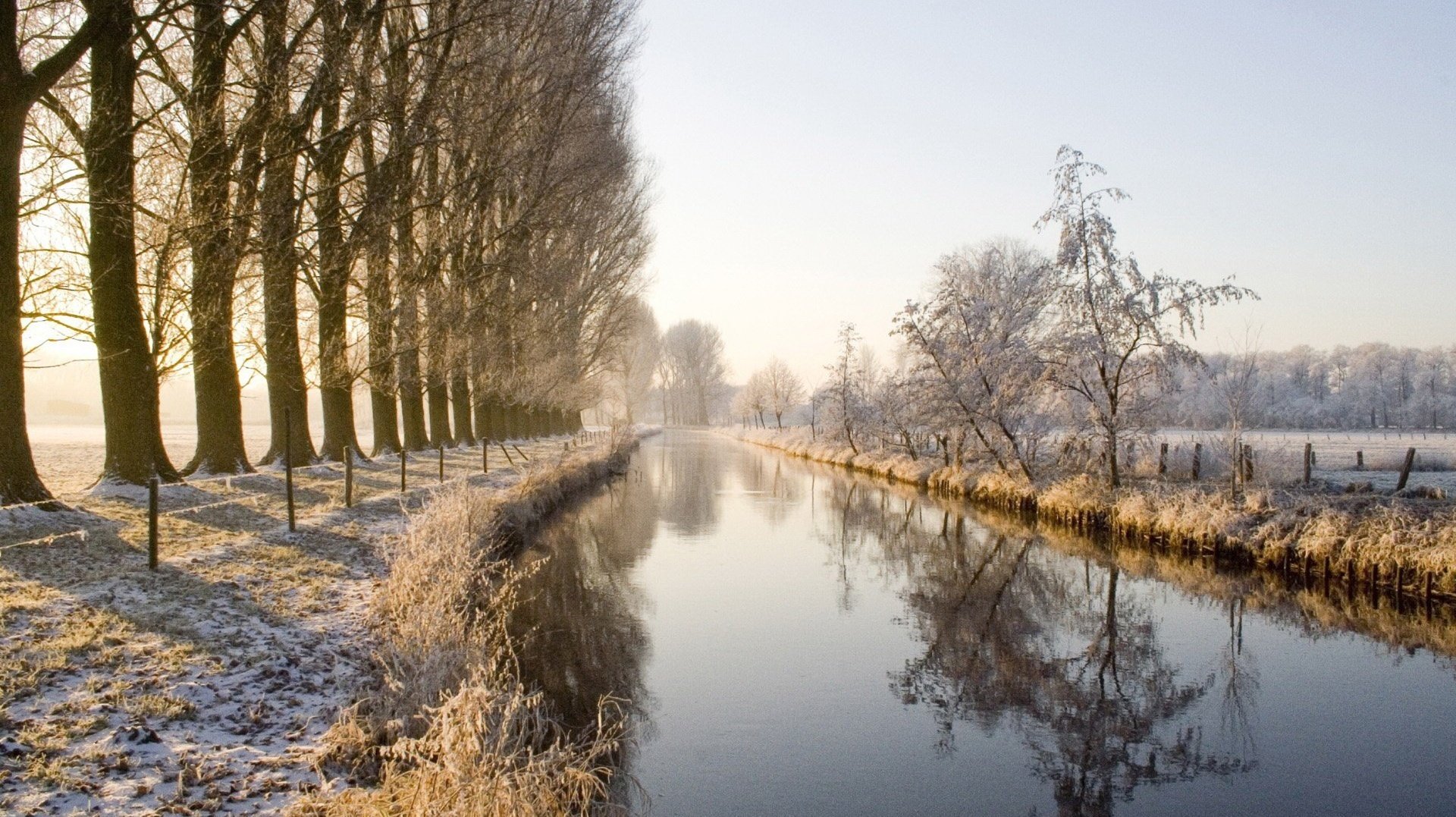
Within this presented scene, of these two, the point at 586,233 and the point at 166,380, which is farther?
the point at 586,233

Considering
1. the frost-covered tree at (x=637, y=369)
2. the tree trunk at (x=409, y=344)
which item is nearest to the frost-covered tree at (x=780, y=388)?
the frost-covered tree at (x=637, y=369)

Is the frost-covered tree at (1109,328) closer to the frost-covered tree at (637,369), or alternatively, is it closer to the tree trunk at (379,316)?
the tree trunk at (379,316)

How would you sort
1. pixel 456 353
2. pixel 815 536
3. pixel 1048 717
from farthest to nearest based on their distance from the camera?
pixel 456 353 → pixel 815 536 → pixel 1048 717


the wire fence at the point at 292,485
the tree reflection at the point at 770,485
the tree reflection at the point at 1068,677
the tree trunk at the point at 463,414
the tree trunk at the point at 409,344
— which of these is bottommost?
the tree reflection at the point at 1068,677

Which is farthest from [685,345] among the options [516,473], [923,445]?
[516,473]

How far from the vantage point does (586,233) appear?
28.3m

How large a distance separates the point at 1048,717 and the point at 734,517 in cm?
1369

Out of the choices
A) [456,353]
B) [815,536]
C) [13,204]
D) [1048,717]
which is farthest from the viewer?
[456,353]

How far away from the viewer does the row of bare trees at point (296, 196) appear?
10.7m

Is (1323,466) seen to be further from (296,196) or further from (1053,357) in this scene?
(296,196)

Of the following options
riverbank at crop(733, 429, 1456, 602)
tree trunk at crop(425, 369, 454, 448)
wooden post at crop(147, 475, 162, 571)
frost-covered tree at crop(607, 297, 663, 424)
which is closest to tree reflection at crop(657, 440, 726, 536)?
tree trunk at crop(425, 369, 454, 448)

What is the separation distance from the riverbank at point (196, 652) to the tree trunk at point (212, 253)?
244 centimetres

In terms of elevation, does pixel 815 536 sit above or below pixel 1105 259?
below

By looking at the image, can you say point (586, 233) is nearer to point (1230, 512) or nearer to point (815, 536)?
point (815, 536)
